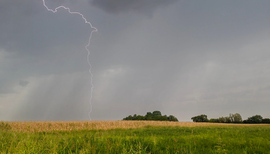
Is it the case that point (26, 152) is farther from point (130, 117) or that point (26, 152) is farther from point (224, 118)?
point (224, 118)

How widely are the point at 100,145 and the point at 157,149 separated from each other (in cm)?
206

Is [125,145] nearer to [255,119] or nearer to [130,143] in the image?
[130,143]

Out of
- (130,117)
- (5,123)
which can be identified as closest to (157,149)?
(5,123)

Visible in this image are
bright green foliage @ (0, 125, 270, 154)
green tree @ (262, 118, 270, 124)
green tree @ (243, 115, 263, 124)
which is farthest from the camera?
green tree @ (243, 115, 263, 124)

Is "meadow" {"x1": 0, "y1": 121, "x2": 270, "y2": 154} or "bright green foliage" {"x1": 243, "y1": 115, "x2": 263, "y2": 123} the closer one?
"meadow" {"x1": 0, "y1": 121, "x2": 270, "y2": 154}

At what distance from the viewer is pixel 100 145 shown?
7.68m

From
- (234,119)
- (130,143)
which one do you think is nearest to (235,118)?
(234,119)

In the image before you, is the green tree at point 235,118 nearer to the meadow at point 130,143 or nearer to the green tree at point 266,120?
the green tree at point 266,120

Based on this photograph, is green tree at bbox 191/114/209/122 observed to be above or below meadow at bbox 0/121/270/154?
above

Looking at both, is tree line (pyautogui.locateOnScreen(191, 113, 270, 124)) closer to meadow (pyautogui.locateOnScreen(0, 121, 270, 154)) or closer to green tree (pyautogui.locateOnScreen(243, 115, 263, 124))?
green tree (pyautogui.locateOnScreen(243, 115, 263, 124))

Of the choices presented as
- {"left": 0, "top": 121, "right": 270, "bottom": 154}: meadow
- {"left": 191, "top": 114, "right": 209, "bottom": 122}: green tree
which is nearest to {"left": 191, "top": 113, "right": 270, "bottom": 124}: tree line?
{"left": 191, "top": 114, "right": 209, "bottom": 122}: green tree

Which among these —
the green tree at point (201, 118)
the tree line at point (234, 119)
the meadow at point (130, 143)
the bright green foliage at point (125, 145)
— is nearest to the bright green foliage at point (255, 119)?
the tree line at point (234, 119)

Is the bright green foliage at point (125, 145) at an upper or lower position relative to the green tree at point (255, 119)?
lower

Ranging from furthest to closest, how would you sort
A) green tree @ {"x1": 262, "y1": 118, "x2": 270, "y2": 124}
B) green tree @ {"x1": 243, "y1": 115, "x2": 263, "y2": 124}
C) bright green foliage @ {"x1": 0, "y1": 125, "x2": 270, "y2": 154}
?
green tree @ {"x1": 243, "y1": 115, "x2": 263, "y2": 124} → green tree @ {"x1": 262, "y1": 118, "x2": 270, "y2": 124} → bright green foliage @ {"x1": 0, "y1": 125, "x2": 270, "y2": 154}
